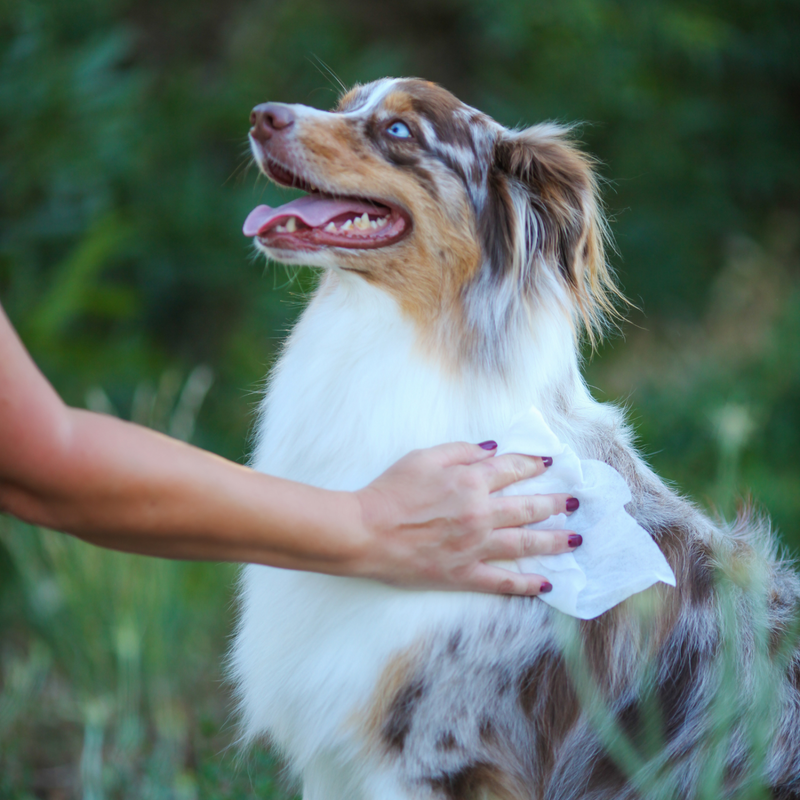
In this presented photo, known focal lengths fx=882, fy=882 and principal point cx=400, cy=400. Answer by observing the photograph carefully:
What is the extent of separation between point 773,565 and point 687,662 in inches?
20.6

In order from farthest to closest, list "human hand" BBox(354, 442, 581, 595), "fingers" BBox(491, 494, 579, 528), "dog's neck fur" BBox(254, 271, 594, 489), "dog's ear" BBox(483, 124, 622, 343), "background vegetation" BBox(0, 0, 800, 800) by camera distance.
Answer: "background vegetation" BBox(0, 0, 800, 800) → "dog's ear" BBox(483, 124, 622, 343) → "dog's neck fur" BBox(254, 271, 594, 489) → "fingers" BBox(491, 494, 579, 528) → "human hand" BBox(354, 442, 581, 595)

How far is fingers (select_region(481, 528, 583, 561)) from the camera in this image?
7.03 feet

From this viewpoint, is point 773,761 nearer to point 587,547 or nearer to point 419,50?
point 587,547

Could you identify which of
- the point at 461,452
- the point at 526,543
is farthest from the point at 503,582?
the point at 461,452

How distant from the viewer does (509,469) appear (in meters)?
2.20

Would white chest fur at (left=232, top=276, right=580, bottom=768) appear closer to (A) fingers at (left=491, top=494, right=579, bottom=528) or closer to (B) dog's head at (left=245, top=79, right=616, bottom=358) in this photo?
(B) dog's head at (left=245, top=79, right=616, bottom=358)

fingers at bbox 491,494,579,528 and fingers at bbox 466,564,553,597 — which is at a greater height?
fingers at bbox 491,494,579,528

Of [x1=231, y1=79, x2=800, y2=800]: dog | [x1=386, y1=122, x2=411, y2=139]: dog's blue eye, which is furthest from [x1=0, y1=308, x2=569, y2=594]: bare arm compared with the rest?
[x1=386, y1=122, x2=411, y2=139]: dog's blue eye

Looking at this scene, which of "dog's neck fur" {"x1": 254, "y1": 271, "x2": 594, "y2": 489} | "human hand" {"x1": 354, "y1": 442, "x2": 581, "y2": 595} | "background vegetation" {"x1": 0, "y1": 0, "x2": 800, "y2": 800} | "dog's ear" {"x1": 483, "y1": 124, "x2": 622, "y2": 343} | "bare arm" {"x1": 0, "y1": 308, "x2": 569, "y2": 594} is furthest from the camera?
"background vegetation" {"x1": 0, "y1": 0, "x2": 800, "y2": 800}

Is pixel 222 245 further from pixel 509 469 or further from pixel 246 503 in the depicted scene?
pixel 246 503

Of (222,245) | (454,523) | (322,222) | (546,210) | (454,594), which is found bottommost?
(222,245)

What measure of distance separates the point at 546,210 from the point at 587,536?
3.13ft

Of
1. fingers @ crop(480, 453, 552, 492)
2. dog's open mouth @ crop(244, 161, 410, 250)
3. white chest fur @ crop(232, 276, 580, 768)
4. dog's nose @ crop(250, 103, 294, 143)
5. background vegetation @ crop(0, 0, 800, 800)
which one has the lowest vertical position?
background vegetation @ crop(0, 0, 800, 800)

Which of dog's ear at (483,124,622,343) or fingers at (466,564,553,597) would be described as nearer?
fingers at (466,564,553,597)
